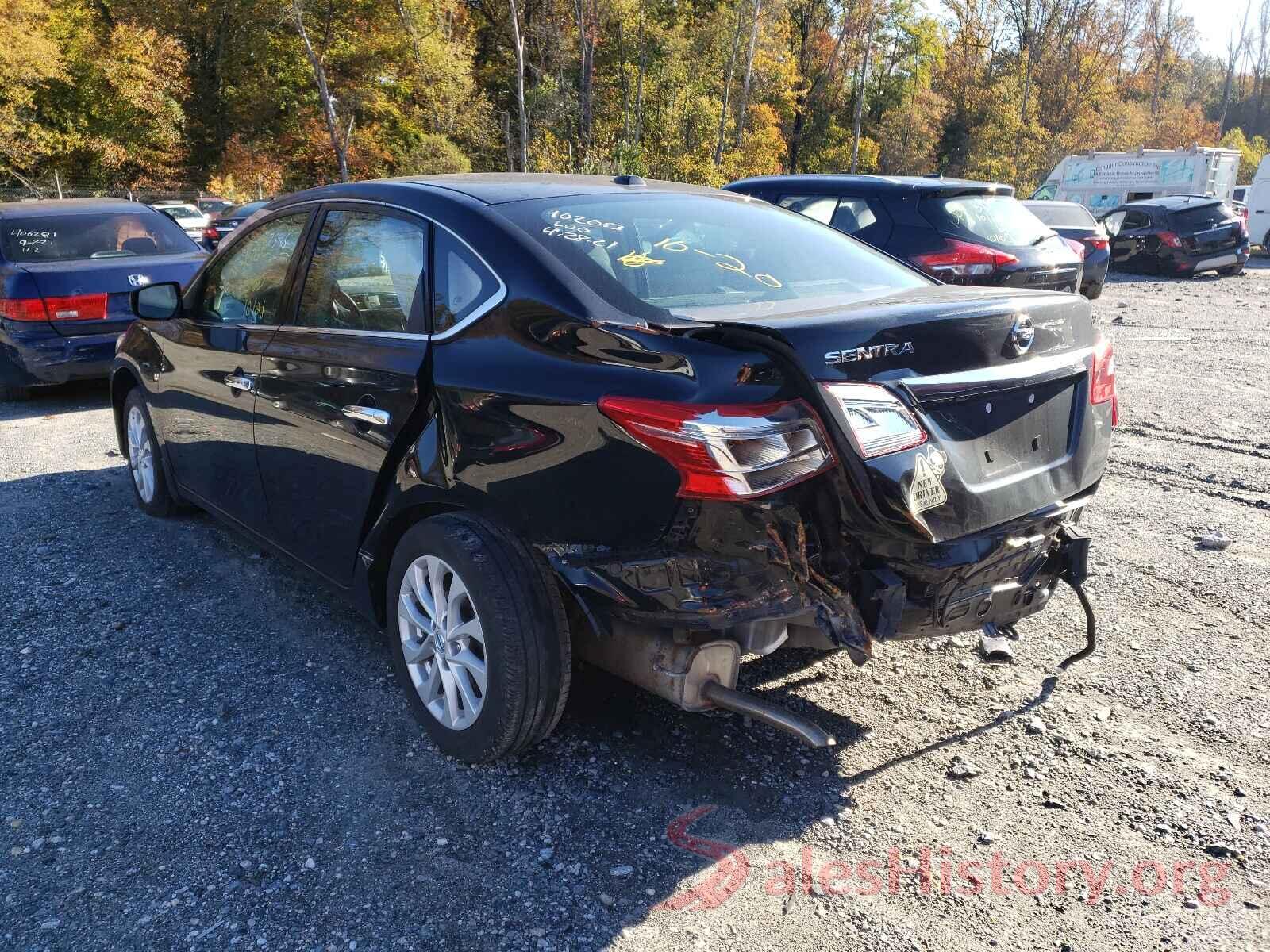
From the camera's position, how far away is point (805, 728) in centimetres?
263

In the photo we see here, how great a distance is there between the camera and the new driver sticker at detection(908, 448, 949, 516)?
2.47m

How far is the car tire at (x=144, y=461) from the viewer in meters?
5.04

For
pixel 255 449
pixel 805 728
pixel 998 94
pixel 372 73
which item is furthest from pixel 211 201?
pixel 998 94

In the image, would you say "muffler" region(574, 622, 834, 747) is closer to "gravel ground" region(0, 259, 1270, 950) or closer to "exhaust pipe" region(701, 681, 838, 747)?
"exhaust pipe" region(701, 681, 838, 747)

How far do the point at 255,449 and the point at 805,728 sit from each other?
7.92 feet

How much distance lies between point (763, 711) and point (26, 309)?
7.16 m

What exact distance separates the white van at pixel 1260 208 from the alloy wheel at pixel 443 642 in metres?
29.4

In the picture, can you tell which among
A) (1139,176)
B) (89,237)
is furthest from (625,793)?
(1139,176)

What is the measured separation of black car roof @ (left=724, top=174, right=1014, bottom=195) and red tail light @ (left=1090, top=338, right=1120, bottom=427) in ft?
17.6

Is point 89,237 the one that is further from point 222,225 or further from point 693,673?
point 222,225

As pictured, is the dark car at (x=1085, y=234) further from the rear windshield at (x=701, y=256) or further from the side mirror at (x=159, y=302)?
the side mirror at (x=159, y=302)

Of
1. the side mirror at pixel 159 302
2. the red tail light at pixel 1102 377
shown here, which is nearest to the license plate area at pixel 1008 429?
the red tail light at pixel 1102 377

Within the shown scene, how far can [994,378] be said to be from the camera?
8.85ft

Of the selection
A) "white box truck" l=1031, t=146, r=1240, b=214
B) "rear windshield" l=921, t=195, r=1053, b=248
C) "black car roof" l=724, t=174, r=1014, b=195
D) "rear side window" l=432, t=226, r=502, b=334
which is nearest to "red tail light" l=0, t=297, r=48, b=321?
"black car roof" l=724, t=174, r=1014, b=195
